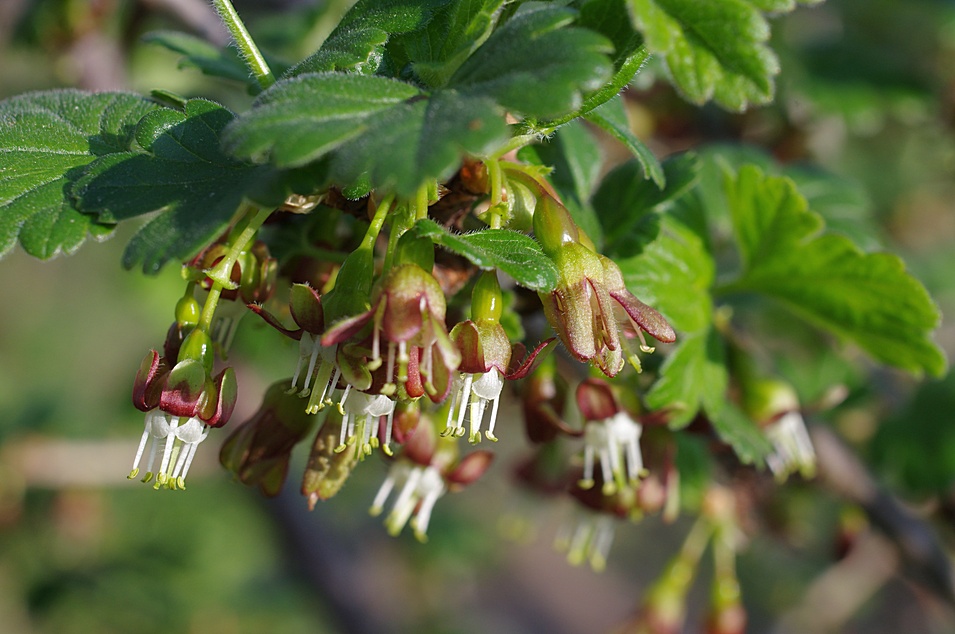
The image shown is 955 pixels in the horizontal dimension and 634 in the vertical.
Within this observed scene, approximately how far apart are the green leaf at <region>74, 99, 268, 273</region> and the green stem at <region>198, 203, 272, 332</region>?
0.14ft

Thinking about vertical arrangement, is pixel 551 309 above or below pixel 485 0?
below

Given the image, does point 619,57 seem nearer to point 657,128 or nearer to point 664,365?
point 664,365

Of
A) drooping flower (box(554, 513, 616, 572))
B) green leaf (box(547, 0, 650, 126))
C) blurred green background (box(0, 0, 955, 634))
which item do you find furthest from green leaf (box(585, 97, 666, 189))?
drooping flower (box(554, 513, 616, 572))

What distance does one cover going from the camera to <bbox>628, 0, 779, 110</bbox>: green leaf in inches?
32.8

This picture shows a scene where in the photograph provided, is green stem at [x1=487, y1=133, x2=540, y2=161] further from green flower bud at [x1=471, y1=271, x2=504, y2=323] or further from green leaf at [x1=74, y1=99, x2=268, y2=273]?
green leaf at [x1=74, y1=99, x2=268, y2=273]

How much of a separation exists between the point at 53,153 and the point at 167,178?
0.18 meters

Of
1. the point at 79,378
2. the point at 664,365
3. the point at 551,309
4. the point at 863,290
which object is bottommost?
the point at 79,378

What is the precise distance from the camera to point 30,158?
983mm

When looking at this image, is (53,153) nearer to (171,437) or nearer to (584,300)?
(171,437)

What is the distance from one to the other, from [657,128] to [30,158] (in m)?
1.94

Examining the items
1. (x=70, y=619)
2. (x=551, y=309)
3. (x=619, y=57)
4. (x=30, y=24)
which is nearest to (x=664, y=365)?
(x=551, y=309)

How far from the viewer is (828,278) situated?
1360mm

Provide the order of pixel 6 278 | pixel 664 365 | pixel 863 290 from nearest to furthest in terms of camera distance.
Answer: pixel 664 365 → pixel 863 290 → pixel 6 278

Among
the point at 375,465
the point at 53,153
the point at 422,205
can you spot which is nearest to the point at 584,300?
the point at 422,205
